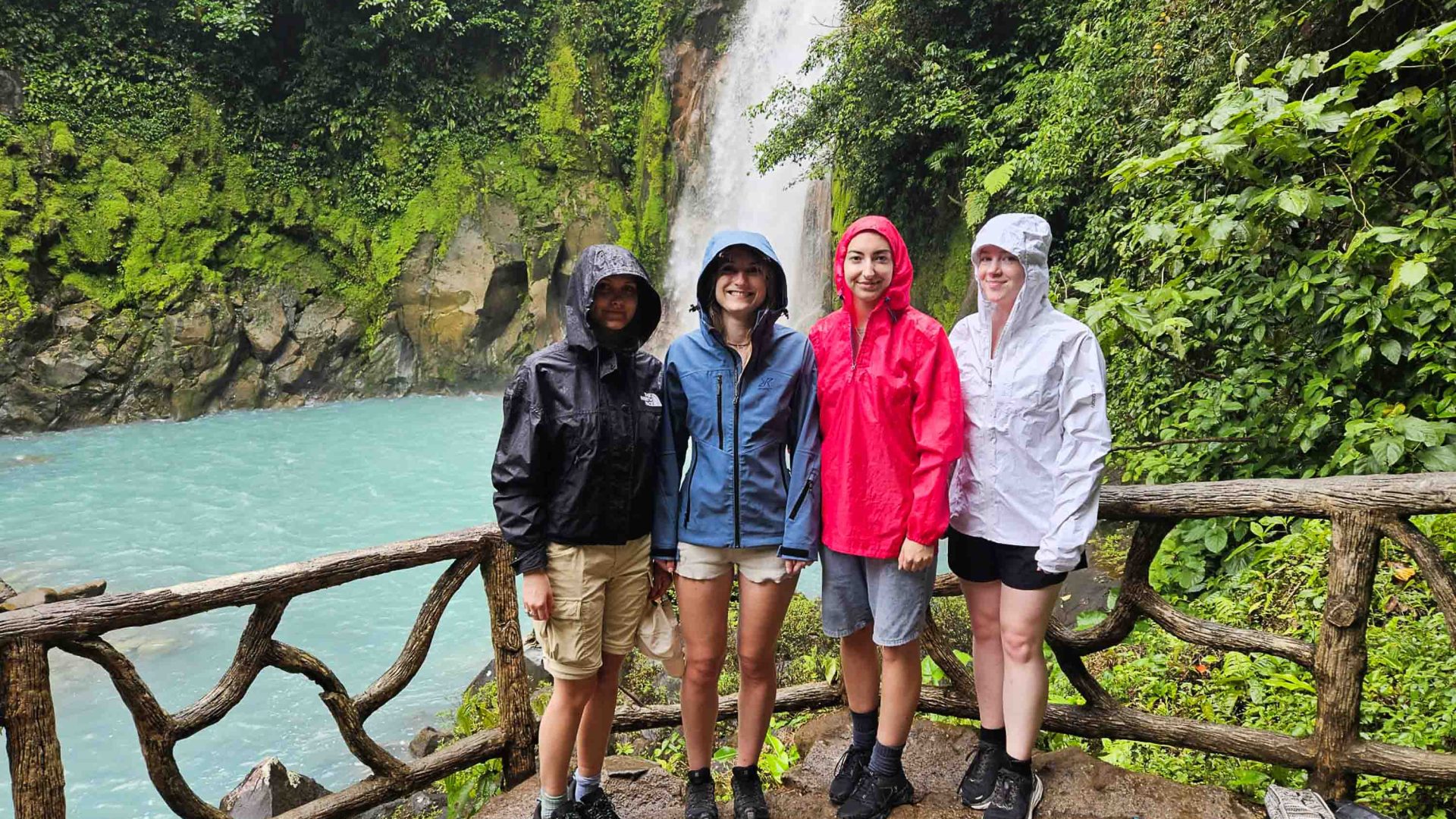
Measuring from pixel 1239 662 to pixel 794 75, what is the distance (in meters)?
13.6

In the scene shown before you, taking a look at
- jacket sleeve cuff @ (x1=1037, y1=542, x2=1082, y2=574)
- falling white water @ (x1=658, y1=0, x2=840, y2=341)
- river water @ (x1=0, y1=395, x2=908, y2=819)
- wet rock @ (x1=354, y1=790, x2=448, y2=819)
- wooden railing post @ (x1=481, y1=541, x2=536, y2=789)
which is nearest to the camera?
jacket sleeve cuff @ (x1=1037, y1=542, x2=1082, y2=574)

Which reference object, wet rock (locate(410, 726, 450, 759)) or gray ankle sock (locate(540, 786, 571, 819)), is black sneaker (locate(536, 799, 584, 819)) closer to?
gray ankle sock (locate(540, 786, 571, 819))

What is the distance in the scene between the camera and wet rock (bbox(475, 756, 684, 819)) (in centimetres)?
262

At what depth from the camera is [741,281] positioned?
94.4 inches

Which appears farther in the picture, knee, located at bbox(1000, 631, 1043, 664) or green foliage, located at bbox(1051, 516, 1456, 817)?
green foliage, located at bbox(1051, 516, 1456, 817)

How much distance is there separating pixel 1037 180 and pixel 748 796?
6659 mm

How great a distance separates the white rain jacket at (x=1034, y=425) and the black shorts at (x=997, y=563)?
0.12 ft

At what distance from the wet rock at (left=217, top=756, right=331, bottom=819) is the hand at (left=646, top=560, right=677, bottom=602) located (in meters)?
3.12

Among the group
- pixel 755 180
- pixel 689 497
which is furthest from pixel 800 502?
pixel 755 180

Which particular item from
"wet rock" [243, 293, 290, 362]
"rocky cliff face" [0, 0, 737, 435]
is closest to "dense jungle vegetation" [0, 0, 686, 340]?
"rocky cliff face" [0, 0, 737, 435]

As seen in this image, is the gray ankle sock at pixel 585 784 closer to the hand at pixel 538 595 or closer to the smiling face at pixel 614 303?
the hand at pixel 538 595

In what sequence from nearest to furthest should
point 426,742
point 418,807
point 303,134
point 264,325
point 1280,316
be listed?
point 1280,316
point 418,807
point 426,742
point 264,325
point 303,134

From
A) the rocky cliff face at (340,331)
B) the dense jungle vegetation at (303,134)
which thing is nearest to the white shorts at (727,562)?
the rocky cliff face at (340,331)

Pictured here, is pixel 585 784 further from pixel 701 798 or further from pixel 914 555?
pixel 914 555
